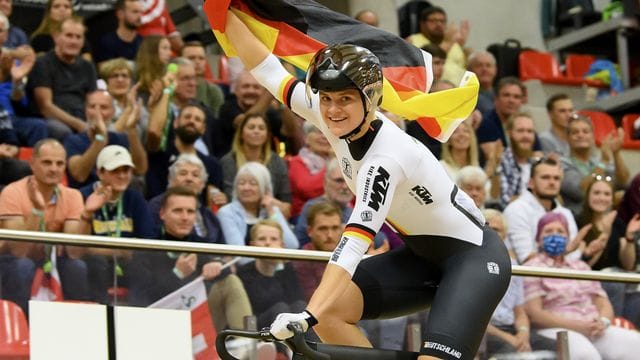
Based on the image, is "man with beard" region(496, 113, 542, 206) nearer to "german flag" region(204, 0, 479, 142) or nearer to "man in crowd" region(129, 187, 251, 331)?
"german flag" region(204, 0, 479, 142)

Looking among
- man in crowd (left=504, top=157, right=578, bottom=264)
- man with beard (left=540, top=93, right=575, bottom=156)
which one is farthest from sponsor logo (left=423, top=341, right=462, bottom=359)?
man with beard (left=540, top=93, right=575, bottom=156)

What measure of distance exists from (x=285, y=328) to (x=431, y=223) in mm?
980

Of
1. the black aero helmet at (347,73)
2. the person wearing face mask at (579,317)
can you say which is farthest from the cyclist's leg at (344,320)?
the person wearing face mask at (579,317)

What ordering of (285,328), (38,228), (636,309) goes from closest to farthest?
1. (285,328)
2. (636,309)
3. (38,228)

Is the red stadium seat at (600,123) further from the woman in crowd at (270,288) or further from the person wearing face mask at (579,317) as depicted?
the woman in crowd at (270,288)

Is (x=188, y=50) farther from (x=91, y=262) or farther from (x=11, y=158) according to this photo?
(x=91, y=262)

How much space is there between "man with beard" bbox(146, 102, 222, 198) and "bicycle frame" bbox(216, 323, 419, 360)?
161 inches

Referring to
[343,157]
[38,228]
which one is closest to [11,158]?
[38,228]

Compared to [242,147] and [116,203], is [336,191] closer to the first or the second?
[242,147]

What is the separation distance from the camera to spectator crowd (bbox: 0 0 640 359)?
6.48 m

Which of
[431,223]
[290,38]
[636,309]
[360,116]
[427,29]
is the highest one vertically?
[427,29]

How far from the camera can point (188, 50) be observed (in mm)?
10648

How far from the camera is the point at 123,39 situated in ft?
34.7

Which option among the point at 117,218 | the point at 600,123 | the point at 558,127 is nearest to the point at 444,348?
the point at 117,218
